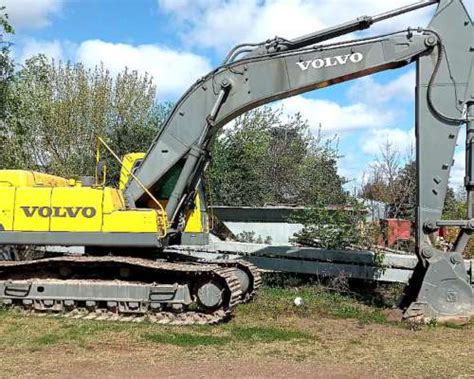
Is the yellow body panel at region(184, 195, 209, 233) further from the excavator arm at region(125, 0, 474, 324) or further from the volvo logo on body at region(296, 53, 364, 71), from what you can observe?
the volvo logo on body at region(296, 53, 364, 71)

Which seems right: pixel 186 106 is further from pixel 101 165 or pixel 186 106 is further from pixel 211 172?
pixel 211 172

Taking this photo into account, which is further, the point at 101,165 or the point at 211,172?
the point at 211,172

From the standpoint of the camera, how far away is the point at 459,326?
29.2 feet

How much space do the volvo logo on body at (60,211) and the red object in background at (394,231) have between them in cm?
698

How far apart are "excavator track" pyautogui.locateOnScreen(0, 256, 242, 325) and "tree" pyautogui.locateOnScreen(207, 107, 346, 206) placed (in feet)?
37.3

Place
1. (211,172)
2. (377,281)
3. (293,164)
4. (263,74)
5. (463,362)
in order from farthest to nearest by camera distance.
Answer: (293,164) → (211,172) → (377,281) → (263,74) → (463,362)

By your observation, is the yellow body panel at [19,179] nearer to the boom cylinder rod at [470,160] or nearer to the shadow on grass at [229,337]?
the shadow on grass at [229,337]

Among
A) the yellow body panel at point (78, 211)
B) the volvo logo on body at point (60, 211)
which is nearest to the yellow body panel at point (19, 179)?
the volvo logo on body at point (60, 211)

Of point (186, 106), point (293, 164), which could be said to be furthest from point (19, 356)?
point (293, 164)

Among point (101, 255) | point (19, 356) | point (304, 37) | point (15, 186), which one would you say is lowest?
point (19, 356)

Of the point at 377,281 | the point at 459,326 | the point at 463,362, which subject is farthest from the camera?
the point at 377,281

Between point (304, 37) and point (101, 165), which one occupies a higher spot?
point (304, 37)

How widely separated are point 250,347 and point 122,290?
2553mm

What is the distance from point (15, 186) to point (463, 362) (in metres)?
6.82
